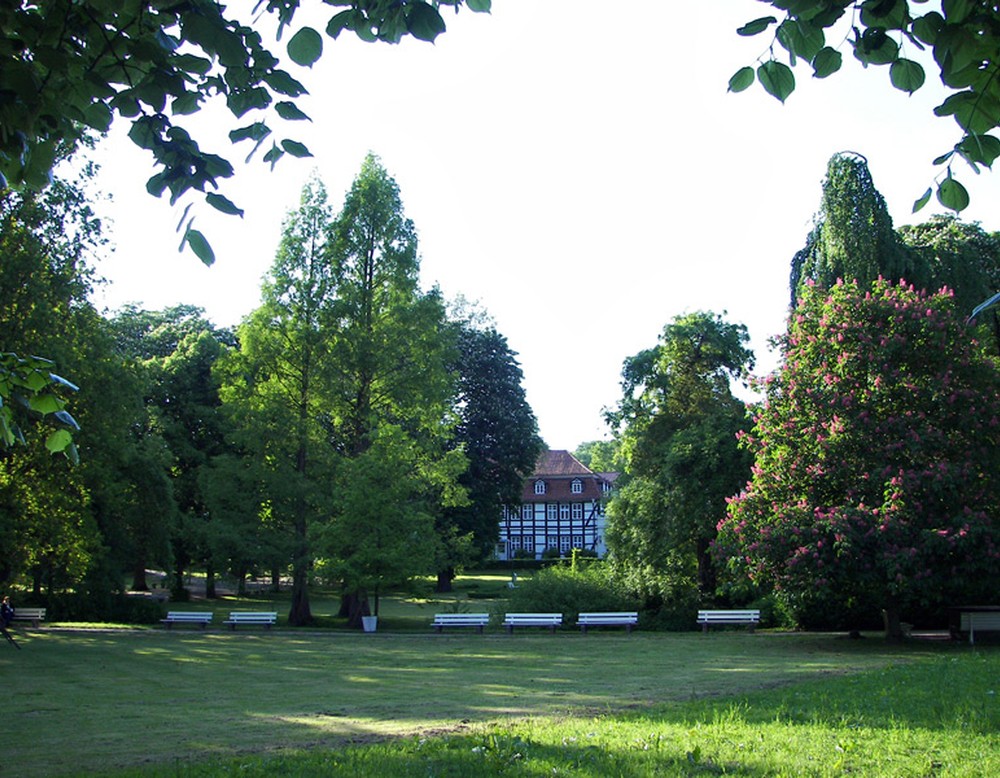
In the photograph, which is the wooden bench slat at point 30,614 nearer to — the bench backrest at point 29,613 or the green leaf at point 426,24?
the bench backrest at point 29,613

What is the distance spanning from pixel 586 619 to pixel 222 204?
89.8ft

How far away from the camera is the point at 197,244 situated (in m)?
3.91

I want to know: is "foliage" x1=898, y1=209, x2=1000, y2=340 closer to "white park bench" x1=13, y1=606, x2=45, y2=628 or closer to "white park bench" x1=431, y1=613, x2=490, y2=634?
"white park bench" x1=431, y1=613, x2=490, y2=634

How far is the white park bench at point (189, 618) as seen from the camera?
3225 cm

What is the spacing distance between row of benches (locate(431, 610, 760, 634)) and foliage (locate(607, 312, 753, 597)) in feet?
7.03

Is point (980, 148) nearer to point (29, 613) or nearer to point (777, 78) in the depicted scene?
point (777, 78)

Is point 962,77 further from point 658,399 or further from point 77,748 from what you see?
point 658,399

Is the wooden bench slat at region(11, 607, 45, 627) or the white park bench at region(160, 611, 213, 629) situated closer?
the wooden bench slat at region(11, 607, 45, 627)

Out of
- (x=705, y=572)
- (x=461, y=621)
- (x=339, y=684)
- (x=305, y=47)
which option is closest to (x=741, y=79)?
(x=305, y=47)

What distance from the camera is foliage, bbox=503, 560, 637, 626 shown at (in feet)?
103

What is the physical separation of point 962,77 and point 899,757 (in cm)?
568

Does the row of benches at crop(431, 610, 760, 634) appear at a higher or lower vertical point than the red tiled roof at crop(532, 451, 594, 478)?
lower

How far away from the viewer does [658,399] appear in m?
36.7

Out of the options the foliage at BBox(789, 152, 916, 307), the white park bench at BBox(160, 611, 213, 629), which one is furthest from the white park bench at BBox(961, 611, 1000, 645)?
the white park bench at BBox(160, 611, 213, 629)
